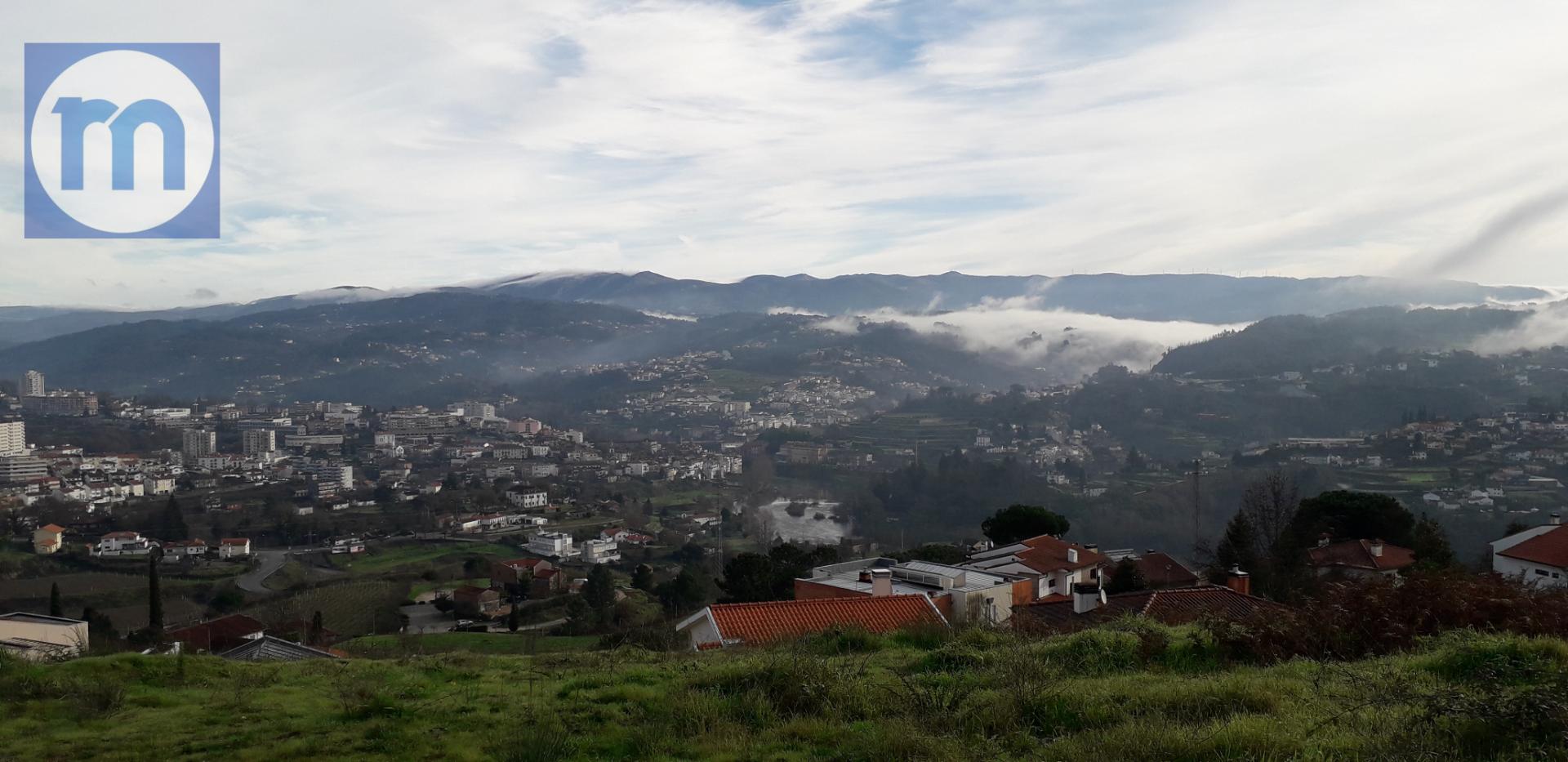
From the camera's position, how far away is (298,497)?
51.3 metres

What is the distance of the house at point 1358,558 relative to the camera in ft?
70.0

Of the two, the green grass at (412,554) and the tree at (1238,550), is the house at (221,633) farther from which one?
the tree at (1238,550)

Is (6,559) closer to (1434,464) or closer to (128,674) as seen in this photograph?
(128,674)

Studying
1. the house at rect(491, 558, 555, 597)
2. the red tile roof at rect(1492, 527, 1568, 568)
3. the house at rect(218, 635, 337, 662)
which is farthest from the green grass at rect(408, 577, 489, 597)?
the red tile roof at rect(1492, 527, 1568, 568)

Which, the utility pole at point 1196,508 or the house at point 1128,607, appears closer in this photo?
the house at point 1128,607

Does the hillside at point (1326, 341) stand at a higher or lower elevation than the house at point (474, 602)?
higher

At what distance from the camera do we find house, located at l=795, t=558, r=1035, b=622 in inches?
552

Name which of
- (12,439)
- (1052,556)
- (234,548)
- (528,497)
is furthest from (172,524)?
(1052,556)

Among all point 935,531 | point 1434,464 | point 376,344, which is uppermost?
point 376,344

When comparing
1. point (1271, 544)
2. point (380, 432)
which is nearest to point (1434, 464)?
point (1271, 544)

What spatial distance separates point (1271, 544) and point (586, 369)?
4933 inches

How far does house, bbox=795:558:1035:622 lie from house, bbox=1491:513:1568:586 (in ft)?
34.3

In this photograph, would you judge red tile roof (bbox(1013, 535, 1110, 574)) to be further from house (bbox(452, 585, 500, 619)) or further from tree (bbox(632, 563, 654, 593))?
house (bbox(452, 585, 500, 619))

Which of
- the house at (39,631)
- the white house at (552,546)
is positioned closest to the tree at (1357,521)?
the house at (39,631)
